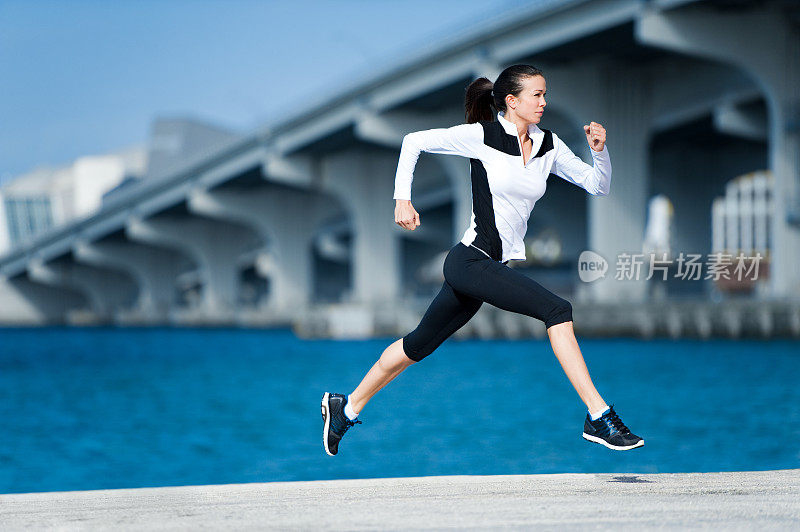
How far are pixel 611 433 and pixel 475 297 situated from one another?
0.87 m

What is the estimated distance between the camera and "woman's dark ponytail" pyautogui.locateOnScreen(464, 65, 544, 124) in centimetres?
516

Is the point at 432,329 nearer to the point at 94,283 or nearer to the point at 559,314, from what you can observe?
the point at 559,314

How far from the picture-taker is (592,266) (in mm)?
5578

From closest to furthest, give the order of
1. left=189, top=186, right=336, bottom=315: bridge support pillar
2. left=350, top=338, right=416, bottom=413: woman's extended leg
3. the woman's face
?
the woman's face, left=350, top=338, right=416, bottom=413: woman's extended leg, left=189, top=186, right=336, bottom=315: bridge support pillar

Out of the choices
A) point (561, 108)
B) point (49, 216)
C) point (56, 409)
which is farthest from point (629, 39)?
point (49, 216)

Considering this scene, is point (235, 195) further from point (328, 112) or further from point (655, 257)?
point (655, 257)

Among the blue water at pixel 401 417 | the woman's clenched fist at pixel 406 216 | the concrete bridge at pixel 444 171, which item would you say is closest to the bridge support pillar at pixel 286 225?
the concrete bridge at pixel 444 171

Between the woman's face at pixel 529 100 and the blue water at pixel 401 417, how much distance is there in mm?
9174

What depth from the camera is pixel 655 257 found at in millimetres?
6289

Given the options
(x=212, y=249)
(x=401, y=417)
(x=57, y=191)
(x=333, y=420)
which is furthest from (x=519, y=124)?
(x=57, y=191)

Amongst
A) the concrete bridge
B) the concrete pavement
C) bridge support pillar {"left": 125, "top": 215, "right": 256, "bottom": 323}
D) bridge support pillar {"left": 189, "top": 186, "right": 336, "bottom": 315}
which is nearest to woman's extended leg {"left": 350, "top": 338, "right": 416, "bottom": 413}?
the concrete pavement

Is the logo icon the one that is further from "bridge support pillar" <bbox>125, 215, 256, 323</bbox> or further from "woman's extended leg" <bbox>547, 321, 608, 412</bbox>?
"bridge support pillar" <bbox>125, 215, 256, 323</bbox>

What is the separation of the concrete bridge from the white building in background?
313 inches

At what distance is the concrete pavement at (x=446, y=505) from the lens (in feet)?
14.3
